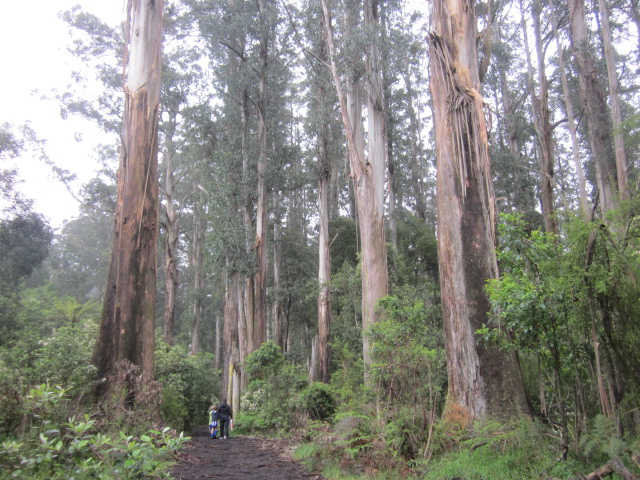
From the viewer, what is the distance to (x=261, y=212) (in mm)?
19562

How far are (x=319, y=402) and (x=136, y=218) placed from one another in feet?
21.4

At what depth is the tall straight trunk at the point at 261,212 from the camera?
18.9 metres

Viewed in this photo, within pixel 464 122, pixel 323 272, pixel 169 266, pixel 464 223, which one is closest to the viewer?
pixel 464 223

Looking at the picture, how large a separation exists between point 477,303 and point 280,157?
16.2 m

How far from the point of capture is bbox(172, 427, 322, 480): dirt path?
632 centimetres

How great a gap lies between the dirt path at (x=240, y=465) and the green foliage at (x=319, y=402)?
1.82m

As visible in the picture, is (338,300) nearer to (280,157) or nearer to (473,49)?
(280,157)

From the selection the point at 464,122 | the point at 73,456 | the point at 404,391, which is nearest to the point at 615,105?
the point at 464,122

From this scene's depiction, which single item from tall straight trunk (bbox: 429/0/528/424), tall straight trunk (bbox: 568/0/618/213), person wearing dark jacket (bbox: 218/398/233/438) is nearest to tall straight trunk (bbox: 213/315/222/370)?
person wearing dark jacket (bbox: 218/398/233/438)

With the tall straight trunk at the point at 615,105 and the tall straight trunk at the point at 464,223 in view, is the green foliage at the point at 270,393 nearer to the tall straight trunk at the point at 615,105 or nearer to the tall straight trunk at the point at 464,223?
the tall straight trunk at the point at 464,223

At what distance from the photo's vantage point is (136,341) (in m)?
7.97

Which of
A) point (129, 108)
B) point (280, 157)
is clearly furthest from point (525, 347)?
point (280, 157)

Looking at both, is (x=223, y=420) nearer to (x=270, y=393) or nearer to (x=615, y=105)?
(x=270, y=393)

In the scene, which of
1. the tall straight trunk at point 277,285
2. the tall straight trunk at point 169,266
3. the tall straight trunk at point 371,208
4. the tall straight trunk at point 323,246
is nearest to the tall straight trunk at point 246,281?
the tall straight trunk at point 323,246
